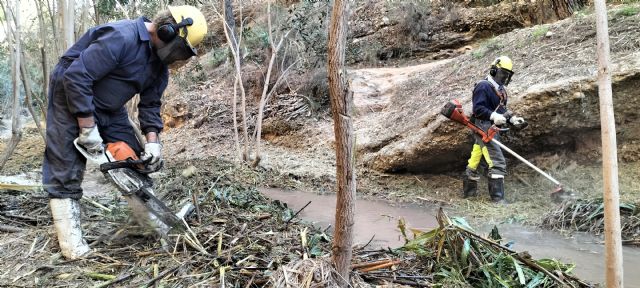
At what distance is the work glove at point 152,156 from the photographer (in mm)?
3328

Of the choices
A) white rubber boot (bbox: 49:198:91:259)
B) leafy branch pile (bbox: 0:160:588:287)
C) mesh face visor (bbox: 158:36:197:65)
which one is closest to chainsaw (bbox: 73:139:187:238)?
leafy branch pile (bbox: 0:160:588:287)

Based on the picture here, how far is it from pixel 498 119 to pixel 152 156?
4209 mm

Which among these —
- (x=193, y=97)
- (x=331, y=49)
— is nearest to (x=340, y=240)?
(x=331, y=49)

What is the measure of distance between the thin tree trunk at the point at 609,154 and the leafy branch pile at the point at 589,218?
202 centimetres

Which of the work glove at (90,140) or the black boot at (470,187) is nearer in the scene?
the work glove at (90,140)

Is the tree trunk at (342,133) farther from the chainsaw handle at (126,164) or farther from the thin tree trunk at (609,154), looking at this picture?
the chainsaw handle at (126,164)

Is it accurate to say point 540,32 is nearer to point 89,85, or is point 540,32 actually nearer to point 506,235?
point 506,235

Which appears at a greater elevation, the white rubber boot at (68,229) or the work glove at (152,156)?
the work glove at (152,156)

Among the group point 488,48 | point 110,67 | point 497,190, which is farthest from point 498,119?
point 110,67

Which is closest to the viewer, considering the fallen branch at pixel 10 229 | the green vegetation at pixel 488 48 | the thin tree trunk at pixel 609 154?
the thin tree trunk at pixel 609 154

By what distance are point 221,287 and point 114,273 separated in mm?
779

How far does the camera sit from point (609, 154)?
2.38 meters

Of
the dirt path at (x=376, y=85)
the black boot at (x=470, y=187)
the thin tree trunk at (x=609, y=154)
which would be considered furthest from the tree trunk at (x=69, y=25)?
the dirt path at (x=376, y=85)

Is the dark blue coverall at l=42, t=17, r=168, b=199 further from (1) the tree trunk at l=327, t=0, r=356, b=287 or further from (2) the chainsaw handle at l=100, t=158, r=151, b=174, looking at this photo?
(1) the tree trunk at l=327, t=0, r=356, b=287
